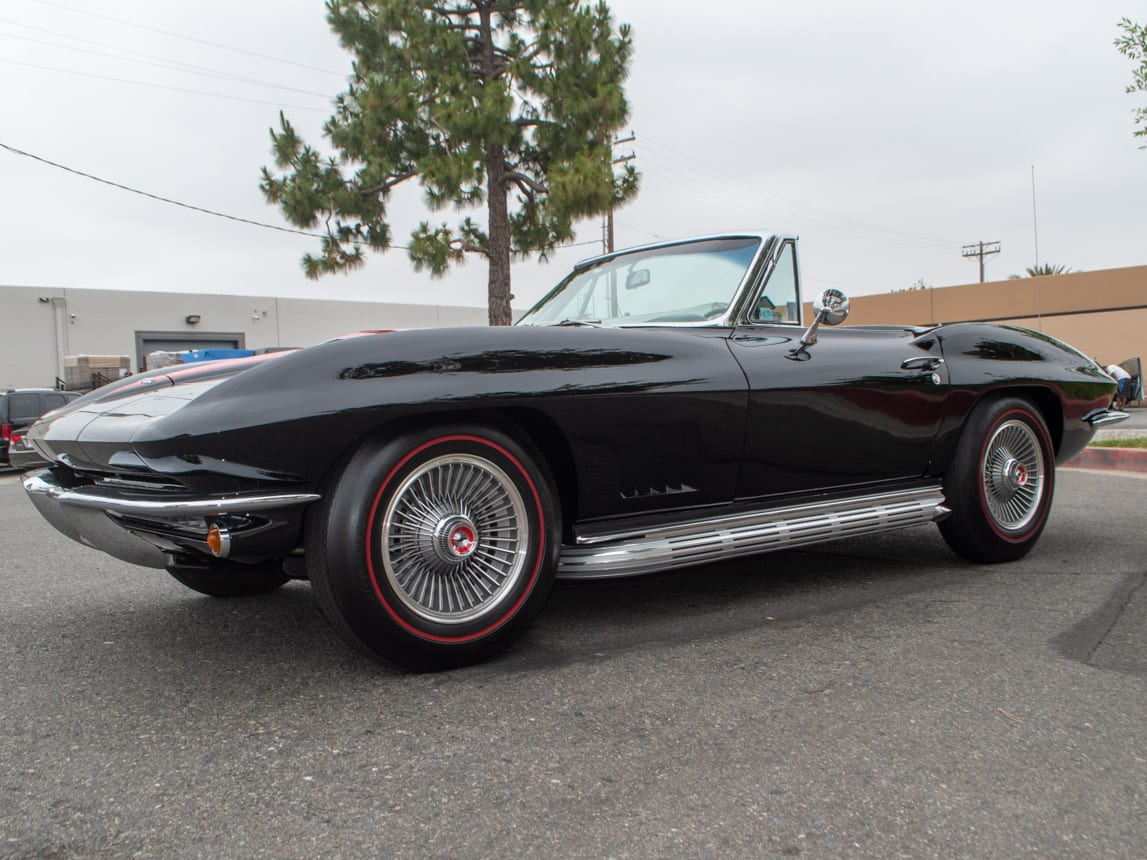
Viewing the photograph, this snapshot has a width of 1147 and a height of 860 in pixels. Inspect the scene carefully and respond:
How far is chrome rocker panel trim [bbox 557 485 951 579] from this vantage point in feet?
10.2

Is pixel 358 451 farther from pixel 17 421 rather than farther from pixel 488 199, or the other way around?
pixel 488 199

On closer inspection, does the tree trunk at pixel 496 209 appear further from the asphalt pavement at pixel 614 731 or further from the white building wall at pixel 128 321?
the asphalt pavement at pixel 614 731

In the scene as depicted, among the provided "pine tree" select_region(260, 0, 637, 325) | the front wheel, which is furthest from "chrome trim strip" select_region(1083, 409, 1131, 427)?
"pine tree" select_region(260, 0, 637, 325)

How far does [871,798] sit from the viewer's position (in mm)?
2018

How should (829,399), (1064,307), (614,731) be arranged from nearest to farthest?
(614,731) → (829,399) → (1064,307)

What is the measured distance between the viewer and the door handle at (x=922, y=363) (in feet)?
13.2

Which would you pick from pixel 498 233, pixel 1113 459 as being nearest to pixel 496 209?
pixel 498 233

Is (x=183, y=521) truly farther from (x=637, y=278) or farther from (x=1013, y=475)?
(x=1013, y=475)

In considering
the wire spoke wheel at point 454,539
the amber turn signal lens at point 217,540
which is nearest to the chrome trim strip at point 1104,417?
the wire spoke wheel at point 454,539

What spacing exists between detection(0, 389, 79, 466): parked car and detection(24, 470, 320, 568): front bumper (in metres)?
14.4

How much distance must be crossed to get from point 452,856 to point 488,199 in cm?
1806

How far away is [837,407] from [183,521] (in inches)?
92.4

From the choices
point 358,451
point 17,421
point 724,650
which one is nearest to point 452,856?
point 358,451

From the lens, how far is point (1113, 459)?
29.6 ft
